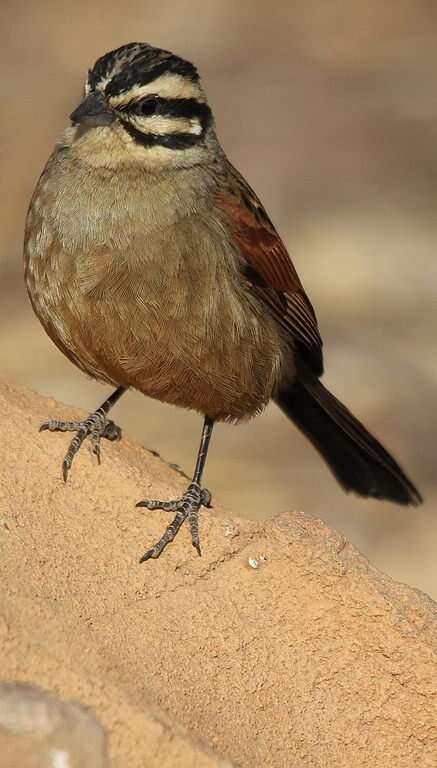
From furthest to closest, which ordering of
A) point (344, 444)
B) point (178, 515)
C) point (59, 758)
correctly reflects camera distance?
point (344, 444) < point (178, 515) < point (59, 758)

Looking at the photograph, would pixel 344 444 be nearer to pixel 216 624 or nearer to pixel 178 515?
pixel 178 515

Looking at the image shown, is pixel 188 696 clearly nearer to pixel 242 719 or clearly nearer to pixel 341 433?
pixel 242 719

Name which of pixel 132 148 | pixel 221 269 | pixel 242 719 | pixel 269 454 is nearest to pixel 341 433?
pixel 221 269

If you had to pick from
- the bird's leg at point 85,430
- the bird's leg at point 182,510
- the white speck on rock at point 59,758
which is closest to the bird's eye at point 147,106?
the bird's leg at point 85,430

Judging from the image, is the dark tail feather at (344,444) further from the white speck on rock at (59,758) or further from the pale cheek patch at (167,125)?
the white speck on rock at (59,758)

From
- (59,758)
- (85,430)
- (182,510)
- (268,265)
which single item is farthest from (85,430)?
(59,758)

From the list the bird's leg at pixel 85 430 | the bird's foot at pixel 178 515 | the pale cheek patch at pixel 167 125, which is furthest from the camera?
the pale cheek patch at pixel 167 125

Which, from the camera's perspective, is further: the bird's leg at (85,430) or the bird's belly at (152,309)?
the bird's belly at (152,309)
